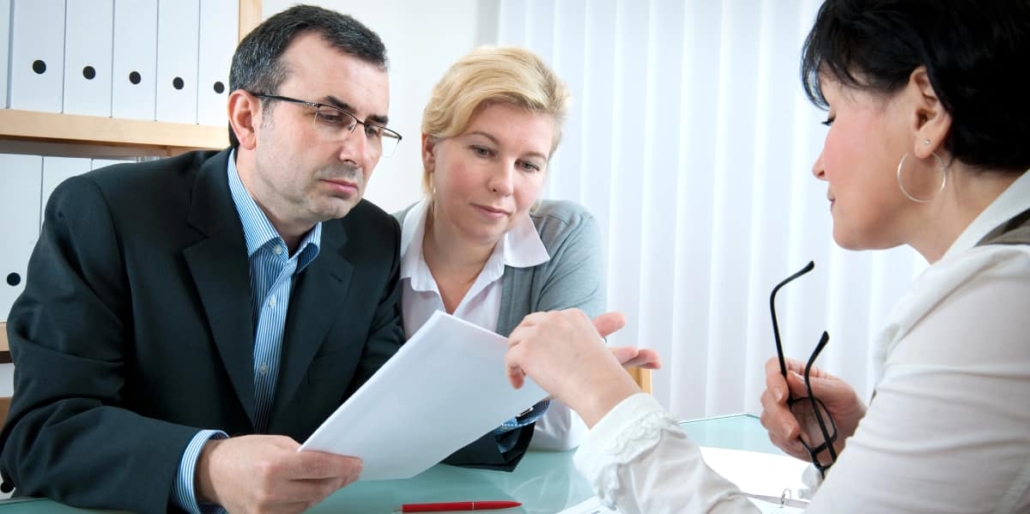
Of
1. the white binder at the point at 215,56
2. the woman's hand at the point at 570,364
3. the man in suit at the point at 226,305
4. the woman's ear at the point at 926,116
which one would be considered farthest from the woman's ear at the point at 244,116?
the woman's ear at the point at 926,116

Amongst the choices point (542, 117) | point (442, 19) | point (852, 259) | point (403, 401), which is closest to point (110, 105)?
point (542, 117)

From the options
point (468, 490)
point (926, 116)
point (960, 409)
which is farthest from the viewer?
point (468, 490)

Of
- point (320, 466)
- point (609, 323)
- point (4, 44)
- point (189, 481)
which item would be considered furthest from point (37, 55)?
point (609, 323)

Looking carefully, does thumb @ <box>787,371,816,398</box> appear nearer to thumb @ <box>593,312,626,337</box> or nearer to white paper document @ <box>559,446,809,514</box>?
white paper document @ <box>559,446,809,514</box>

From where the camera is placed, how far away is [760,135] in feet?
8.30

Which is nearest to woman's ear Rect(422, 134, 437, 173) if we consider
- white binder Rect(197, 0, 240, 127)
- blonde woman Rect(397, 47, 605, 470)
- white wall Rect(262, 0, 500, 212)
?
blonde woman Rect(397, 47, 605, 470)

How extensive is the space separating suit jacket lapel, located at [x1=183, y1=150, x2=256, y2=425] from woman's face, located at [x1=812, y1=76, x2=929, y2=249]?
3.01 feet

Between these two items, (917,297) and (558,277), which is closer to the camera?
(917,297)

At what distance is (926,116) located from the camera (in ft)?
2.59

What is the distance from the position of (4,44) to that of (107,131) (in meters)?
0.27

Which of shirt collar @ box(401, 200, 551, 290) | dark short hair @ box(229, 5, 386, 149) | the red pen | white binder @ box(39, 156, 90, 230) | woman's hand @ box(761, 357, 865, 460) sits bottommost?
the red pen

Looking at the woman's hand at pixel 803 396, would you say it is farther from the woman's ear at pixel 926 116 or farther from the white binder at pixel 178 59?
the white binder at pixel 178 59

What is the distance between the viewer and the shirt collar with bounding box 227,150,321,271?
4.57 ft

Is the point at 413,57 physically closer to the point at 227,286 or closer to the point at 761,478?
the point at 227,286
